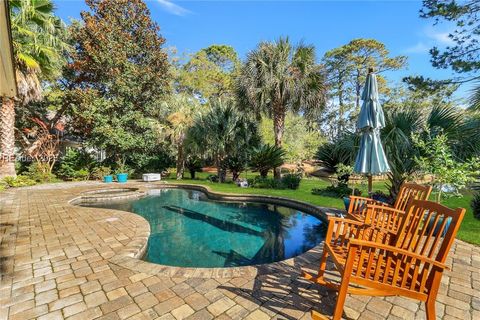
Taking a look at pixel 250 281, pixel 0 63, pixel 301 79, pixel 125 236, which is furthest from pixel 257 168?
pixel 0 63

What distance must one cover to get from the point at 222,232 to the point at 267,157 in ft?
22.8

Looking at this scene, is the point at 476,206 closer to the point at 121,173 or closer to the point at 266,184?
the point at 266,184

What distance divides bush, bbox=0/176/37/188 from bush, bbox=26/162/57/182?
1041 mm

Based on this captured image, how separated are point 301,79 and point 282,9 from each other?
320 cm

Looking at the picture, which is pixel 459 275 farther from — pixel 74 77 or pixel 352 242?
pixel 74 77

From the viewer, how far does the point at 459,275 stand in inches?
125

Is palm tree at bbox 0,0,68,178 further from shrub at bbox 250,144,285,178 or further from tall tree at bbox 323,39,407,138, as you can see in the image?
tall tree at bbox 323,39,407,138

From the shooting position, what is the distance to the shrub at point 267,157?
40.6ft

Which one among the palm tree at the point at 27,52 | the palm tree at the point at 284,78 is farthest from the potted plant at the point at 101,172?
the palm tree at the point at 284,78

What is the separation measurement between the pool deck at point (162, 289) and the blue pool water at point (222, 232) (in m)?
1.09

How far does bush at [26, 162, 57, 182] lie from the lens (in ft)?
43.7

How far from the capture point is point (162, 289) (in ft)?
9.27

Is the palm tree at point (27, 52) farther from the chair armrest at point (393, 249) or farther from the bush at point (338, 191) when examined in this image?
the bush at point (338, 191)

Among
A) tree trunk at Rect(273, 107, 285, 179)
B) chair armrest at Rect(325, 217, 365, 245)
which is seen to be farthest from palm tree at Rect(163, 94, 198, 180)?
chair armrest at Rect(325, 217, 365, 245)
